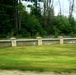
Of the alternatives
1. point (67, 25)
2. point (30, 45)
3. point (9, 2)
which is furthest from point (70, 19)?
point (30, 45)

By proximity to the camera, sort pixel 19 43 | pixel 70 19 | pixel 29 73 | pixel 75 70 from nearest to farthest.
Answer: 1. pixel 29 73
2. pixel 75 70
3. pixel 19 43
4. pixel 70 19

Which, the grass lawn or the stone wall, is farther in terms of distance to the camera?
the stone wall

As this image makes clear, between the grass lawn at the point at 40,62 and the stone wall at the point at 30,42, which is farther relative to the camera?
the stone wall at the point at 30,42

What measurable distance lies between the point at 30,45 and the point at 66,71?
24.1m

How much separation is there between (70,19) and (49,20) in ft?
27.5

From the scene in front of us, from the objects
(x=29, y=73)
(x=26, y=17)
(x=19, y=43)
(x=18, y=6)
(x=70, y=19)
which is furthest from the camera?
(x=70, y=19)

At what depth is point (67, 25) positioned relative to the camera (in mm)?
71250

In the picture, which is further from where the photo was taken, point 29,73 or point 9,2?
point 9,2

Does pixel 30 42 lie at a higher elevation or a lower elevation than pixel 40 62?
lower

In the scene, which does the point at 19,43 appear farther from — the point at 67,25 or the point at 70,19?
the point at 70,19

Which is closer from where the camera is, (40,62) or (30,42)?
(40,62)

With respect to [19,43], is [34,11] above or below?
above

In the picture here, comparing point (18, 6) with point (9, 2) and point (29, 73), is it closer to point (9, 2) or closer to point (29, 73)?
point (9, 2)

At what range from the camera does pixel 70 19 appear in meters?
78.6
